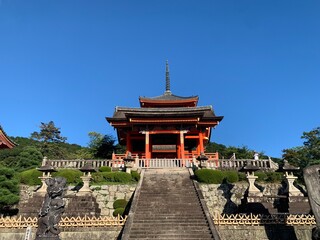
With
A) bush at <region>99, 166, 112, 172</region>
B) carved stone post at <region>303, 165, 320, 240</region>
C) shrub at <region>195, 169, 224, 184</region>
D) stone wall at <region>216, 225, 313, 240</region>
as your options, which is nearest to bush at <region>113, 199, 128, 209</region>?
bush at <region>99, 166, 112, 172</region>

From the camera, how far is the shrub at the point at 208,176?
1742cm

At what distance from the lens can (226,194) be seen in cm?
1722

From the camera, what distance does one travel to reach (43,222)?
7.82 meters

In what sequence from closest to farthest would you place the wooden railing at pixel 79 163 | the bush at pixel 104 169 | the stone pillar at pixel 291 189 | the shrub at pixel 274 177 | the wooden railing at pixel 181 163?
the stone pillar at pixel 291 189, the shrub at pixel 274 177, the bush at pixel 104 169, the wooden railing at pixel 181 163, the wooden railing at pixel 79 163

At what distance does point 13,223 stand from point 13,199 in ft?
14.9

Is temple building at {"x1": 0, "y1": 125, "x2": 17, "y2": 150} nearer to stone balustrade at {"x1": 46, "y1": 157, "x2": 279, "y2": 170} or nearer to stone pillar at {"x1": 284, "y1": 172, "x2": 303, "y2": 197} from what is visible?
stone balustrade at {"x1": 46, "y1": 157, "x2": 279, "y2": 170}

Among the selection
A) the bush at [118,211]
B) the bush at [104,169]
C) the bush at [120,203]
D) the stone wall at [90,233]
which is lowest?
the stone wall at [90,233]

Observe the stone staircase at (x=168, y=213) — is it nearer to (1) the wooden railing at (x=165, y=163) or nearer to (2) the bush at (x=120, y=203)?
(2) the bush at (x=120, y=203)

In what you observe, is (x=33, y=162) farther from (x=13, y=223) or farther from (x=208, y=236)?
(x=208, y=236)

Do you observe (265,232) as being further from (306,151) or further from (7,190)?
(306,151)

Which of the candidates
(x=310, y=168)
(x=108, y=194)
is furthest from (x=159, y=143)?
(x=310, y=168)

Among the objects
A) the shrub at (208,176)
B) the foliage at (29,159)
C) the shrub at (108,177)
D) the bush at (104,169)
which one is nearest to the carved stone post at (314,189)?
the shrub at (208,176)

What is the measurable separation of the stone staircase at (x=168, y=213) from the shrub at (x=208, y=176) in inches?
40.4

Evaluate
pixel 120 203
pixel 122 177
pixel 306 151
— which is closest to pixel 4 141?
pixel 122 177
